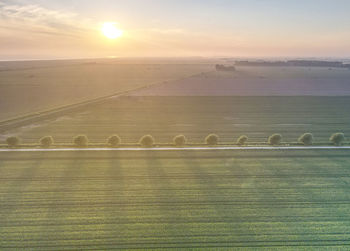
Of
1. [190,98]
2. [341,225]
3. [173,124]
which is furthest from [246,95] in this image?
[341,225]

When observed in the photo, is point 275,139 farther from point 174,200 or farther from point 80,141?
point 80,141

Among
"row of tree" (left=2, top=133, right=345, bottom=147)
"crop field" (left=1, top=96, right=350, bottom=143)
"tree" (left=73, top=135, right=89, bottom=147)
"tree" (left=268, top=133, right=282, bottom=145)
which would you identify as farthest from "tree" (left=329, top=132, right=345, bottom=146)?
"tree" (left=73, top=135, right=89, bottom=147)

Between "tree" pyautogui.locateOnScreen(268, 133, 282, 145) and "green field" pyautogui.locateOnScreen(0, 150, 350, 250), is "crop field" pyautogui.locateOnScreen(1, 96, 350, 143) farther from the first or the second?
"green field" pyautogui.locateOnScreen(0, 150, 350, 250)

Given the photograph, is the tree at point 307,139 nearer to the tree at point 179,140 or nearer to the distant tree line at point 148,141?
the distant tree line at point 148,141

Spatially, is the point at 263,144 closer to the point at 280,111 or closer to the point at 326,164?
the point at 326,164

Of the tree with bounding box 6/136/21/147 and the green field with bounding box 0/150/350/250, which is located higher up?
the tree with bounding box 6/136/21/147

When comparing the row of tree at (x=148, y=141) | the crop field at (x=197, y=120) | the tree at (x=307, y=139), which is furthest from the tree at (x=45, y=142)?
the tree at (x=307, y=139)
